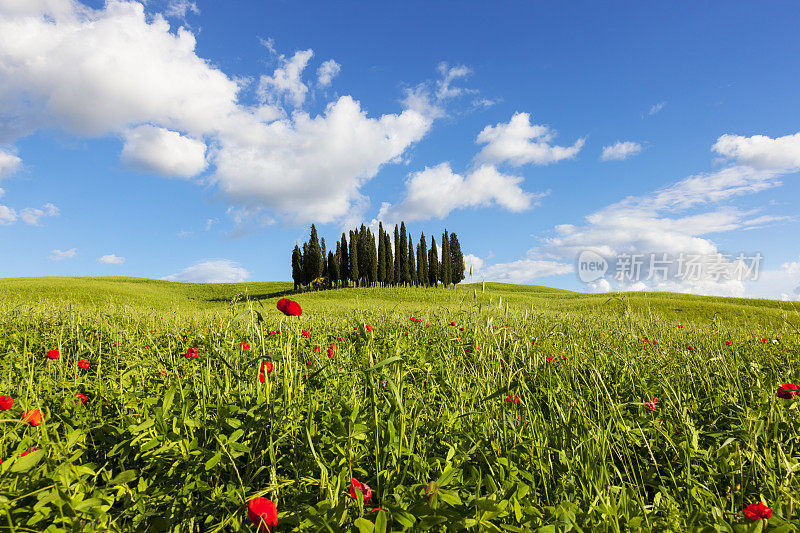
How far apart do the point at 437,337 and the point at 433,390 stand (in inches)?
118

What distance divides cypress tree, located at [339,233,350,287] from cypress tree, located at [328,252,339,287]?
2.23ft

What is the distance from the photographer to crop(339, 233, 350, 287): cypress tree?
51.7m

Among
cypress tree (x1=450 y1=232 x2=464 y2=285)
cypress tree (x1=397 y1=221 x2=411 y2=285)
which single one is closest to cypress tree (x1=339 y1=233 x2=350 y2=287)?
cypress tree (x1=397 y1=221 x2=411 y2=285)

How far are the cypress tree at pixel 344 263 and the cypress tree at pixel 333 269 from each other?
2.23 feet

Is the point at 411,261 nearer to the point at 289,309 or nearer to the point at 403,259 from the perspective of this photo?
the point at 403,259

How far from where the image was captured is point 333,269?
169 feet

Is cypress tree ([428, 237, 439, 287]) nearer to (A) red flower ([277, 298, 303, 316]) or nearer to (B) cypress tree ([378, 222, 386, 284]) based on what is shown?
(B) cypress tree ([378, 222, 386, 284])

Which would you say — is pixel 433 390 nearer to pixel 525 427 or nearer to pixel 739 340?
pixel 525 427

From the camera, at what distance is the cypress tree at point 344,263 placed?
170 ft

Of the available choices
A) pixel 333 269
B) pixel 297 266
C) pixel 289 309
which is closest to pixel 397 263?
pixel 333 269

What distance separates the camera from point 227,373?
9.15 ft

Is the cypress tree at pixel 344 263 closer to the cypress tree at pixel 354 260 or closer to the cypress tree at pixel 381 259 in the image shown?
the cypress tree at pixel 354 260

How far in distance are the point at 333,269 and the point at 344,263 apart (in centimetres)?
172

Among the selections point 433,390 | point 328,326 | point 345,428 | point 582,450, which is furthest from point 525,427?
point 328,326
